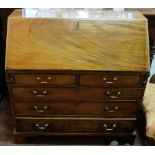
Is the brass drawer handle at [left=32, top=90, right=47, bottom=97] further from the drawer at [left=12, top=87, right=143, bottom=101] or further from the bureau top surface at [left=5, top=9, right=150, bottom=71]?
the bureau top surface at [left=5, top=9, right=150, bottom=71]

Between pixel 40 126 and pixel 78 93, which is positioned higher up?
pixel 78 93

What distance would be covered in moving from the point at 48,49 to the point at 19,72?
10.2 inches

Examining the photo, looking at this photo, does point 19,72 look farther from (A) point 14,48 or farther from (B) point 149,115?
(B) point 149,115

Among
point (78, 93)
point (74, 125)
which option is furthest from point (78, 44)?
point (74, 125)

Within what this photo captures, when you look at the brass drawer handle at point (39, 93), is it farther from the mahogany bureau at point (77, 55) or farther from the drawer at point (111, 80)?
the drawer at point (111, 80)

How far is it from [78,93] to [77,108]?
150 mm

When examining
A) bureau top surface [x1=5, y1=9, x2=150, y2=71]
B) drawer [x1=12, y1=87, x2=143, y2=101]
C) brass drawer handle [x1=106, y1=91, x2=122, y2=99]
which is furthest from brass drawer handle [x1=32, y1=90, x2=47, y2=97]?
brass drawer handle [x1=106, y1=91, x2=122, y2=99]

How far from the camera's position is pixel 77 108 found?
1.83 metres

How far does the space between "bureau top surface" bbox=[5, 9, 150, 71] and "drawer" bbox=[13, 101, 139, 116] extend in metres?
0.33

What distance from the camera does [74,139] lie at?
2.11 m

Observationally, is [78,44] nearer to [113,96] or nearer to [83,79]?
[83,79]

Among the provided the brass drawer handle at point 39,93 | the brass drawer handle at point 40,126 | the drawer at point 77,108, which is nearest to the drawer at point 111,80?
the drawer at point 77,108

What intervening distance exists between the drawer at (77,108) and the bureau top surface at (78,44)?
332 mm
